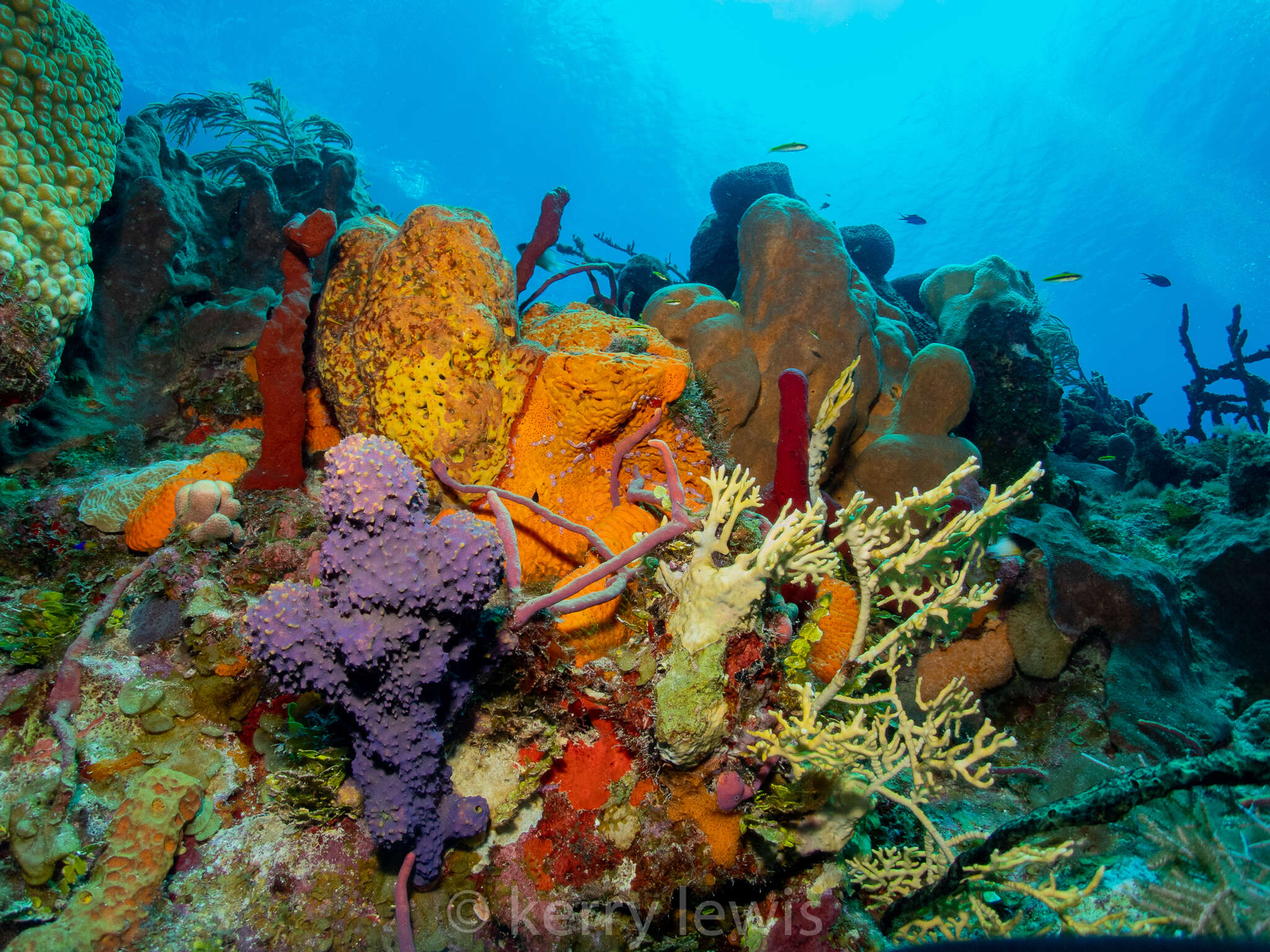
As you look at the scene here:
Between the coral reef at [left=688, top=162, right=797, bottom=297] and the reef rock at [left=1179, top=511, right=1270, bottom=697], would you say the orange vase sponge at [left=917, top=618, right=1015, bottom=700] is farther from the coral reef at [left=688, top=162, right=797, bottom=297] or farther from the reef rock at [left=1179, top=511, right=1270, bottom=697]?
the coral reef at [left=688, top=162, right=797, bottom=297]

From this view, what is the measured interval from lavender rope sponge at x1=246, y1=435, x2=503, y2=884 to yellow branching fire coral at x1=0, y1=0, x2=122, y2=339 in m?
2.76

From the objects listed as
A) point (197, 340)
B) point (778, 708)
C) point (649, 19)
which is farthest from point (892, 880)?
point (649, 19)

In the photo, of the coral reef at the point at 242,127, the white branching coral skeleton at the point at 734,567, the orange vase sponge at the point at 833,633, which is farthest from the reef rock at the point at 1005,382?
the coral reef at the point at 242,127

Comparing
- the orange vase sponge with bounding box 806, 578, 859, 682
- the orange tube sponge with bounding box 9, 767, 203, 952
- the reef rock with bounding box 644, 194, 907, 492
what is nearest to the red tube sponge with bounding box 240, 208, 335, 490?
the orange tube sponge with bounding box 9, 767, 203, 952

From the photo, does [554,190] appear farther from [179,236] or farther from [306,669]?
[306,669]

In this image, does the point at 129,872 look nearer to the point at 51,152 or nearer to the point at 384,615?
the point at 384,615

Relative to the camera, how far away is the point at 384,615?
58.7 inches

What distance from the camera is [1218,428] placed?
8938 millimetres

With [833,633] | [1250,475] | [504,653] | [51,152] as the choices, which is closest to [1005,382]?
[1250,475]

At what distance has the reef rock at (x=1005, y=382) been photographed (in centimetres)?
636

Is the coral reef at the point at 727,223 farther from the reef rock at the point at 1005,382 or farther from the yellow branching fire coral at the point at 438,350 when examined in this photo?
the yellow branching fire coral at the point at 438,350

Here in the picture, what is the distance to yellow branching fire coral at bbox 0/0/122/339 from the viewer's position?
2713 mm

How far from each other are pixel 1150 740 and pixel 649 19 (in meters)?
84.1

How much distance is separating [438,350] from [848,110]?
86.5 m
